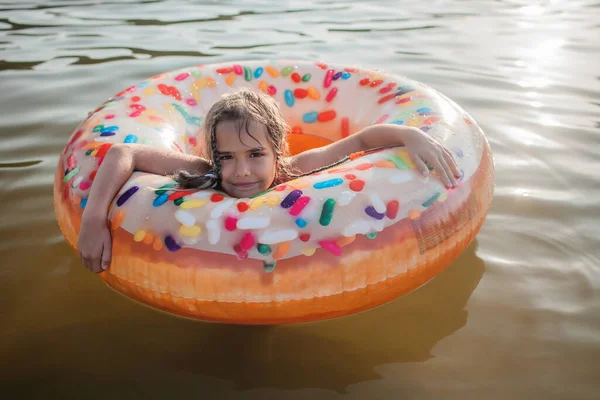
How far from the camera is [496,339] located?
2.30m

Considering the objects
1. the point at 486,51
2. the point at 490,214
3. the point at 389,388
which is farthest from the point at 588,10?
the point at 389,388

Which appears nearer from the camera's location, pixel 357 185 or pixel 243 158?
pixel 357 185

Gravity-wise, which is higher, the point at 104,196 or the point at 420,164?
the point at 420,164

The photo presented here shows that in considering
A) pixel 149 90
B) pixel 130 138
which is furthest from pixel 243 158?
pixel 149 90

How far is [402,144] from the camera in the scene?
2301mm

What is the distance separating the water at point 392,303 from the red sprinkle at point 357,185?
0.63 meters

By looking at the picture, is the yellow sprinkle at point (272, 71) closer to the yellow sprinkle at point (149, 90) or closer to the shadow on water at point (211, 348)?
the yellow sprinkle at point (149, 90)

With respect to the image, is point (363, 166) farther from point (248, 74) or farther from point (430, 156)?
point (248, 74)

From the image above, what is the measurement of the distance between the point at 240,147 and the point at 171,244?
478mm

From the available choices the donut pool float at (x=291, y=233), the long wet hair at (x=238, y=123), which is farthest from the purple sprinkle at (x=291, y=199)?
the long wet hair at (x=238, y=123)

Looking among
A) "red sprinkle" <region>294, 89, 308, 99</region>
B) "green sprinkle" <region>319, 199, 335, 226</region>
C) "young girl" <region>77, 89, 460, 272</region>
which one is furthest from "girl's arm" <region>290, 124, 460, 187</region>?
"red sprinkle" <region>294, 89, 308, 99</region>

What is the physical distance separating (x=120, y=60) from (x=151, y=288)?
4291 millimetres

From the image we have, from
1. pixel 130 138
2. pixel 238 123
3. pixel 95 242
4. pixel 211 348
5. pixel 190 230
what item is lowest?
pixel 211 348

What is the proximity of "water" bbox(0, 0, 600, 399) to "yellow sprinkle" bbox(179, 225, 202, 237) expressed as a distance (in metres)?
0.53
